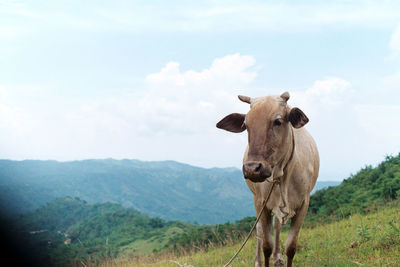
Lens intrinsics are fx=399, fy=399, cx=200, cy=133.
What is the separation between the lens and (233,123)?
5270 mm

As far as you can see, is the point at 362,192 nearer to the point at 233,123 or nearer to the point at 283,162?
the point at 283,162

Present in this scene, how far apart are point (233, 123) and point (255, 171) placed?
1.23 metres

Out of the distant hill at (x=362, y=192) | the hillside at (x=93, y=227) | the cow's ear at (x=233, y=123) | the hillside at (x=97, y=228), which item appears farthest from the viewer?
the hillside at (x=93, y=227)

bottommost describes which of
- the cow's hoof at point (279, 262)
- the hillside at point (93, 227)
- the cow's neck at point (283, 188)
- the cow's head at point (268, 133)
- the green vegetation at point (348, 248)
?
the hillside at point (93, 227)

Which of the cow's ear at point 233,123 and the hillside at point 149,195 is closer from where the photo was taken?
the cow's ear at point 233,123

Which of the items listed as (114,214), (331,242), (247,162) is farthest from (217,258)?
(114,214)

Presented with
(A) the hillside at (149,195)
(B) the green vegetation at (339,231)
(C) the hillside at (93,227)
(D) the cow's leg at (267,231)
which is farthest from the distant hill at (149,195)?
(D) the cow's leg at (267,231)

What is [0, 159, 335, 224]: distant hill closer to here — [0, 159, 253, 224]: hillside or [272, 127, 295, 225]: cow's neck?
[0, 159, 253, 224]: hillside

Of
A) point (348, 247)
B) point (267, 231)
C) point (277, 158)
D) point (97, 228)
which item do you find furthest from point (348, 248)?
point (97, 228)

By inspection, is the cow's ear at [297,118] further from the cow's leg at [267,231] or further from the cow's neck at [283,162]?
the cow's leg at [267,231]

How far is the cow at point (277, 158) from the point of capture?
438 cm

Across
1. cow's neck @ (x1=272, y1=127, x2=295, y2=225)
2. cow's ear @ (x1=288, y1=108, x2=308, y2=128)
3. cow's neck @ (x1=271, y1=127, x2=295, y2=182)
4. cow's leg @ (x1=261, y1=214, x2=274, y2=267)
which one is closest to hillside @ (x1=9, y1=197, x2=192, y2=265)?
cow's leg @ (x1=261, y1=214, x2=274, y2=267)

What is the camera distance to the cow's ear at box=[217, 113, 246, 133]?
17.0 ft

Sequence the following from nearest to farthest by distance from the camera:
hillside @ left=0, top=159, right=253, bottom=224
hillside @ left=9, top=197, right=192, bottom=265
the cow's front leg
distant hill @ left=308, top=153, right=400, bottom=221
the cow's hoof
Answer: the cow's front leg, the cow's hoof, distant hill @ left=308, top=153, right=400, bottom=221, hillside @ left=9, top=197, right=192, bottom=265, hillside @ left=0, top=159, right=253, bottom=224
